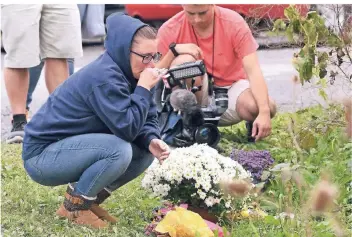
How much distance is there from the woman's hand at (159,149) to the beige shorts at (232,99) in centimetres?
123

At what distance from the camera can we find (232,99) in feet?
14.2

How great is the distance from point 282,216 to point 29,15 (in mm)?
2209

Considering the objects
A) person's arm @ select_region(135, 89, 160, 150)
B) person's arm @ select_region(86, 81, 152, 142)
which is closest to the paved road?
person's arm @ select_region(135, 89, 160, 150)

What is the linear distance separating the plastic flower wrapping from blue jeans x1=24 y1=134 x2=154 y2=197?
14 centimetres

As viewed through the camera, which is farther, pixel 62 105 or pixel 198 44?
pixel 198 44

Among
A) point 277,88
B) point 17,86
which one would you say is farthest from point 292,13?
point 277,88

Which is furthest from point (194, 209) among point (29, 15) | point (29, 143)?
point (29, 15)

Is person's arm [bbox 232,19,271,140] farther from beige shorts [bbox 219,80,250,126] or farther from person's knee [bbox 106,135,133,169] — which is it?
person's knee [bbox 106,135,133,169]

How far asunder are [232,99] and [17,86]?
4.23 ft

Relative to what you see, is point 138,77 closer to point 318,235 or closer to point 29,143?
point 29,143

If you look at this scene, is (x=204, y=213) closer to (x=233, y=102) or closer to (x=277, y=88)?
(x=233, y=102)

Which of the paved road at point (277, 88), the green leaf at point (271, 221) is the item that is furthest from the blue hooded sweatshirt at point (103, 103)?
the paved road at point (277, 88)

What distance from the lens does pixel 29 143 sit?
307 cm

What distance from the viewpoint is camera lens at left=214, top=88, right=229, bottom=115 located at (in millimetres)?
4344
